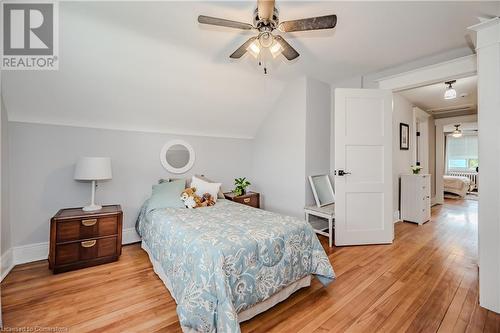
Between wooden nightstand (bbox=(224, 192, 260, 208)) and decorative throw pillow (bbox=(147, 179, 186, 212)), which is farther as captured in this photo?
wooden nightstand (bbox=(224, 192, 260, 208))

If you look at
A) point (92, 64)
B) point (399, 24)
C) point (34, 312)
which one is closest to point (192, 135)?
point (92, 64)

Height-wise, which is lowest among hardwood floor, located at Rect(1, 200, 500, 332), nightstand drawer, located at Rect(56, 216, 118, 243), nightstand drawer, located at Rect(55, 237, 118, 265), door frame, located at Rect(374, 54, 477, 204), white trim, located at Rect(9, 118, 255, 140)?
hardwood floor, located at Rect(1, 200, 500, 332)

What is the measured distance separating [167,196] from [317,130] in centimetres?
251

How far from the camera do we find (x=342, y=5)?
5.81 feet

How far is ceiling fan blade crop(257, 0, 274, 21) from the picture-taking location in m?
1.39

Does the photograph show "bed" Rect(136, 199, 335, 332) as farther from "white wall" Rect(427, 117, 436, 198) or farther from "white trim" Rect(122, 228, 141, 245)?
"white wall" Rect(427, 117, 436, 198)

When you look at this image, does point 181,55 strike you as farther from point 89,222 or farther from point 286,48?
point 89,222

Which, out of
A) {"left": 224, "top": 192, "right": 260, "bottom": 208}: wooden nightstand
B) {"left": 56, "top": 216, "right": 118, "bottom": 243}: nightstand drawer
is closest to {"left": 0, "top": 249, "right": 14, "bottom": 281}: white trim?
{"left": 56, "top": 216, "right": 118, "bottom": 243}: nightstand drawer

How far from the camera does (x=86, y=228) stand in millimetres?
2271

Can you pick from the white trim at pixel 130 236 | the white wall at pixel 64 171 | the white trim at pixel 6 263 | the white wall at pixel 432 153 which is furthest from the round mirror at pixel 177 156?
the white wall at pixel 432 153

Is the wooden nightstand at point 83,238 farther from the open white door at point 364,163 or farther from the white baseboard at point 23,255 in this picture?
the open white door at point 364,163

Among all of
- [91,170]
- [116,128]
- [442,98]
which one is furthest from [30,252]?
[442,98]

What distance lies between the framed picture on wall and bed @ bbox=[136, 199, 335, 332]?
3430 mm

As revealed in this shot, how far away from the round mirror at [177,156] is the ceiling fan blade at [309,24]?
2.37m
